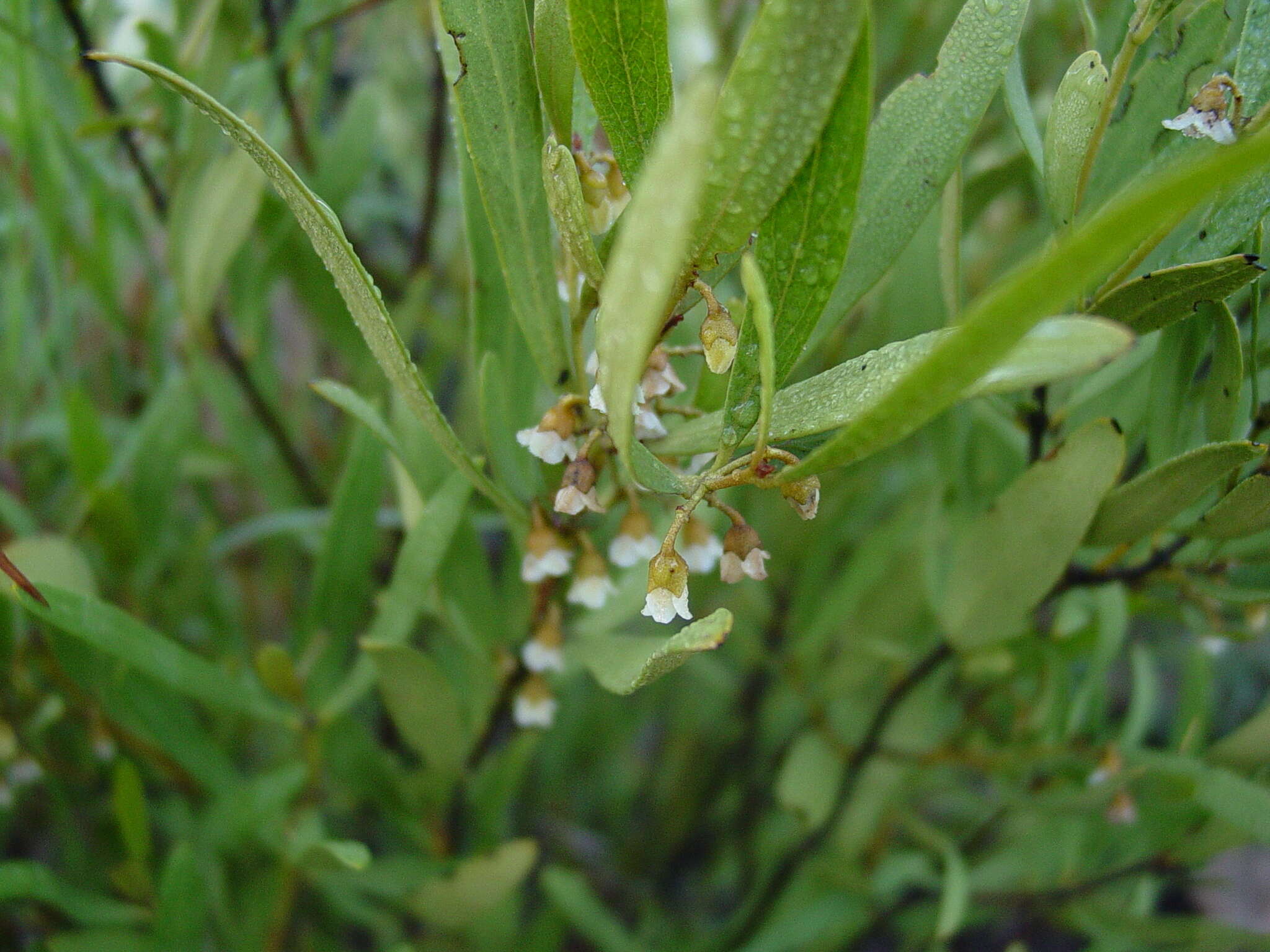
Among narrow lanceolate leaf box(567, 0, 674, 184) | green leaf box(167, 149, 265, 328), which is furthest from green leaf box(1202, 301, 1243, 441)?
green leaf box(167, 149, 265, 328)

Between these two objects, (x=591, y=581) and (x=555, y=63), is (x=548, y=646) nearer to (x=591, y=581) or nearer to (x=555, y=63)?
(x=591, y=581)

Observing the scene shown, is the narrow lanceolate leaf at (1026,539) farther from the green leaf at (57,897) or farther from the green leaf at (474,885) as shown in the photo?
the green leaf at (57,897)

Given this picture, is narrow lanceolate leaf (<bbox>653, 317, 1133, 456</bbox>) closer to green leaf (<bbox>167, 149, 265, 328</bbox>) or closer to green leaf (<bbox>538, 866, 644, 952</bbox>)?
green leaf (<bbox>167, 149, 265, 328</bbox>)

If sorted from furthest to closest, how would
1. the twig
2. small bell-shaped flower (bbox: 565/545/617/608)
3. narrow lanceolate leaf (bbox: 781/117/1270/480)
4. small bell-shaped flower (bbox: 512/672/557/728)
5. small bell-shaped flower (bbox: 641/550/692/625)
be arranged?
the twig
small bell-shaped flower (bbox: 512/672/557/728)
small bell-shaped flower (bbox: 565/545/617/608)
small bell-shaped flower (bbox: 641/550/692/625)
narrow lanceolate leaf (bbox: 781/117/1270/480)

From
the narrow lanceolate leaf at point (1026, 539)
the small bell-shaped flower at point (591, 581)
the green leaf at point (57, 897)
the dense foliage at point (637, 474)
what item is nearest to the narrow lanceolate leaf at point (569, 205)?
the dense foliage at point (637, 474)

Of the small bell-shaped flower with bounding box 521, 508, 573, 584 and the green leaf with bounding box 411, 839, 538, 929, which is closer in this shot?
the small bell-shaped flower with bounding box 521, 508, 573, 584

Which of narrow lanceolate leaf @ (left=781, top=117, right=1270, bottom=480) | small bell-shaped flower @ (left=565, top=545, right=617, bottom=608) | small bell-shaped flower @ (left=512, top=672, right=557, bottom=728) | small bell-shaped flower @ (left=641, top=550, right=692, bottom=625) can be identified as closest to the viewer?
narrow lanceolate leaf @ (left=781, top=117, right=1270, bottom=480)
